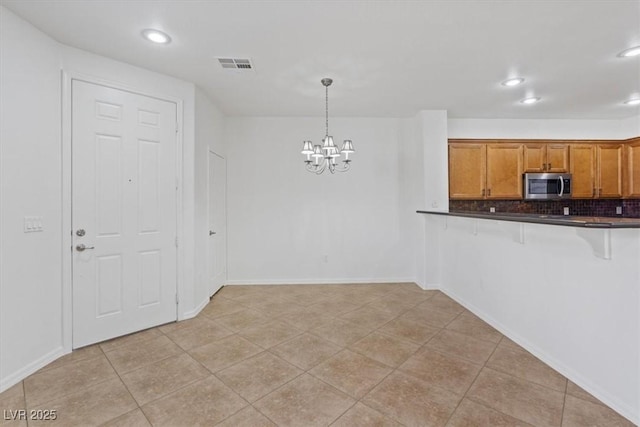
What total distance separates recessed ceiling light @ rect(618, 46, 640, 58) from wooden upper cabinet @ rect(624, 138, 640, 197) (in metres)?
3.07

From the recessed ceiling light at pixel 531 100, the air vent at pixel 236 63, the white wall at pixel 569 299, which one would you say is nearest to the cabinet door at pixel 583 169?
the recessed ceiling light at pixel 531 100

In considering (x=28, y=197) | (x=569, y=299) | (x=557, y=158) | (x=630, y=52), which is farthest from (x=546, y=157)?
(x=28, y=197)

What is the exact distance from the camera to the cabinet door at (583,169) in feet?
15.4

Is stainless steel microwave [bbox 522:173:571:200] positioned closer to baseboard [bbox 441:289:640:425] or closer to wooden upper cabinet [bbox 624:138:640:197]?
wooden upper cabinet [bbox 624:138:640:197]

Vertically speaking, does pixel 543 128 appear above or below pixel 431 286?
above

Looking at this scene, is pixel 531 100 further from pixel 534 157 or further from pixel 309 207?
pixel 309 207

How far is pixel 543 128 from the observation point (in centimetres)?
482

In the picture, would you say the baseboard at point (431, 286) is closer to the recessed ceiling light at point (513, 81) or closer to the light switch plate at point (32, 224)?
the recessed ceiling light at point (513, 81)

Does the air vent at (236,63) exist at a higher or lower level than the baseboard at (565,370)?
higher

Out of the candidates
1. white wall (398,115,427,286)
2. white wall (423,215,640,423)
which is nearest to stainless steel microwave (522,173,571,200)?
white wall (398,115,427,286)

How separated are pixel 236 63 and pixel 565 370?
402 cm

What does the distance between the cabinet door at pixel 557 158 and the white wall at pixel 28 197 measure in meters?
6.70

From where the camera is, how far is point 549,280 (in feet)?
7.61

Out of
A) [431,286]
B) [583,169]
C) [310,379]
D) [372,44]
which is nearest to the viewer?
[310,379]
